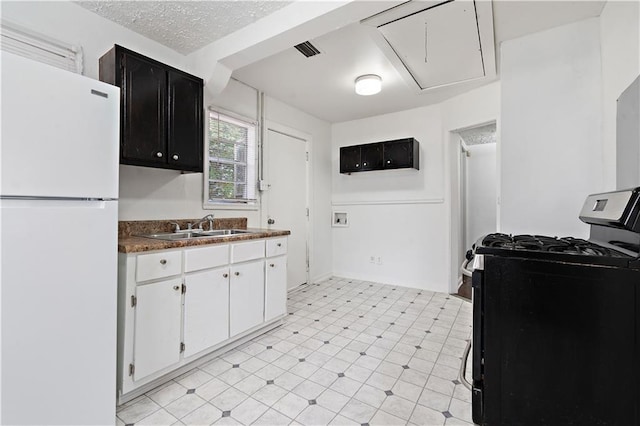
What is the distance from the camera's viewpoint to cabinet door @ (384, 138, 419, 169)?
389 centimetres

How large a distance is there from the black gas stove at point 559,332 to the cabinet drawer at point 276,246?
186cm

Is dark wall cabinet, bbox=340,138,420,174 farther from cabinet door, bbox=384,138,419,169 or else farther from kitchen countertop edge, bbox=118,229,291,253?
kitchen countertop edge, bbox=118,229,291,253

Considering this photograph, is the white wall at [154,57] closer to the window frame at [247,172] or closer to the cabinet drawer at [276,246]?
the window frame at [247,172]

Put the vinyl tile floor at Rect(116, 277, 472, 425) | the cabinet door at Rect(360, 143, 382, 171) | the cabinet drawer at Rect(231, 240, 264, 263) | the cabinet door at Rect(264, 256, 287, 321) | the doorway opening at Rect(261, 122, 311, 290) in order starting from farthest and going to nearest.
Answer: the cabinet door at Rect(360, 143, 382, 171) < the doorway opening at Rect(261, 122, 311, 290) < the cabinet door at Rect(264, 256, 287, 321) < the cabinet drawer at Rect(231, 240, 264, 263) < the vinyl tile floor at Rect(116, 277, 472, 425)

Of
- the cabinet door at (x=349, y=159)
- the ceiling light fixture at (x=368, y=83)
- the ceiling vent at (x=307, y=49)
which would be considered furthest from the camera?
the cabinet door at (x=349, y=159)

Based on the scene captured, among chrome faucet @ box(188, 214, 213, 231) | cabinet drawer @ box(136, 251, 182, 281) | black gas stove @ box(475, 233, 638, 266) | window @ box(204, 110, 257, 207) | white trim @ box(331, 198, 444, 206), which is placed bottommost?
cabinet drawer @ box(136, 251, 182, 281)

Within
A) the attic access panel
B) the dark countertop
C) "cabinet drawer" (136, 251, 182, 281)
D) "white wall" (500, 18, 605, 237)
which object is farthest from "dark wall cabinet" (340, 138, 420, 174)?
"cabinet drawer" (136, 251, 182, 281)

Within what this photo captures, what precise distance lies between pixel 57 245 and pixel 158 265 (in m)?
0.59

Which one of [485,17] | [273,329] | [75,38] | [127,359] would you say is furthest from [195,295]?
[485,17]

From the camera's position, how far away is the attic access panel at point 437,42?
2.04 meters

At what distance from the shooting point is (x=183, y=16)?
2.07 m

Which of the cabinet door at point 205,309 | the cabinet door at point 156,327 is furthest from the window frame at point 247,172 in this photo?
the cabinet door at point 156,327

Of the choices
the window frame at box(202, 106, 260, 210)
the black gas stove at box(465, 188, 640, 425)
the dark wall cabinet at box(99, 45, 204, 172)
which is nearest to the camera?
the black gas stove at box(465, 188, 640, 425)

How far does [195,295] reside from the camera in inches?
79.8
